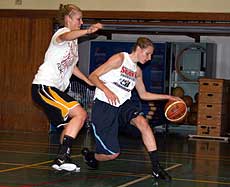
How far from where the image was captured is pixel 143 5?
45.5 ft

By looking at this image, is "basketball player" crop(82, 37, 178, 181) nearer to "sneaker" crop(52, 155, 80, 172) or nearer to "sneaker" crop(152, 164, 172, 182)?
"sneaker" crop(152, 164, 172, 182)

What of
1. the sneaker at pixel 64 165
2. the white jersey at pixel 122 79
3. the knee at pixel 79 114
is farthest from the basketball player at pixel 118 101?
the sneaker at pixel 64 165

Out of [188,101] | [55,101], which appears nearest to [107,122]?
[55,101]

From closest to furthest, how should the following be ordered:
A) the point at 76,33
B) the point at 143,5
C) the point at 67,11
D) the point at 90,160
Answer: the point at 76,33, the point at 67,11, the point at 90,160, the point at 143,5

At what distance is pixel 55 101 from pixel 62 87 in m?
0.30

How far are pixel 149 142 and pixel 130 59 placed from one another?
3.10 feet

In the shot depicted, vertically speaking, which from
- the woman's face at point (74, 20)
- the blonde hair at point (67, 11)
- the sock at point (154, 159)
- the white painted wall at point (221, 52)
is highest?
the white painted wall at point (221, 52)

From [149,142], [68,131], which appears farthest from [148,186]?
[68,131]

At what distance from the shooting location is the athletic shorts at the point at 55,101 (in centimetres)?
668

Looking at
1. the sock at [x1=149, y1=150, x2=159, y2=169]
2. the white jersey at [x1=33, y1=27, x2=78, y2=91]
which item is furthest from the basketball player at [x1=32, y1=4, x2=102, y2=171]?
the sock at [x1=149, y1=150, x2=159, y2=169]

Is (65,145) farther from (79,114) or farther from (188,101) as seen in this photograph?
(188,101)

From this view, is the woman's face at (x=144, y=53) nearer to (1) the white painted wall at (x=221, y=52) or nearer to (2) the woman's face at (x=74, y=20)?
(2) the woman's face at (x=74, y=20)

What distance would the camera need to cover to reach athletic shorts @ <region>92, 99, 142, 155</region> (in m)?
6.74

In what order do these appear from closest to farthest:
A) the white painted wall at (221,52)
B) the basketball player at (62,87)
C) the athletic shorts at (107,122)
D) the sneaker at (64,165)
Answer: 1. the sneaker at (64,165)
2. the basketball player at (62,87)
3. the athletic shorts at (107,122)
4. the white painted wall at (221,52)
